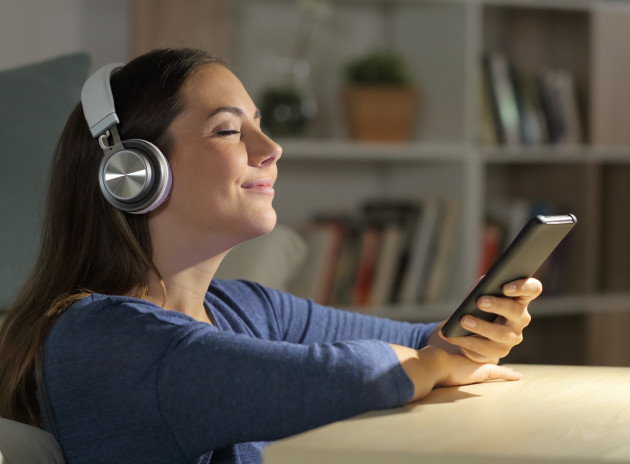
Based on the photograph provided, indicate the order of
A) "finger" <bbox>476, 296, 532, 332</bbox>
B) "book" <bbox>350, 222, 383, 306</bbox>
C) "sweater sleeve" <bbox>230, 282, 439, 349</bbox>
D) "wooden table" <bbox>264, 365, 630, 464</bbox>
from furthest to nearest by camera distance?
"book" <bbox>350, 222, 383, 306</bbox> → "sweater sleeve" <bbox>230, 282, 439, 349</bbox> → "finger" <bbox>476, 296, 532, 332</bbox> → "wooden table" <bbox>264, 365, 630, 464</bbox>

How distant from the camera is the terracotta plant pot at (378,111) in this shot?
A: 8.14ft

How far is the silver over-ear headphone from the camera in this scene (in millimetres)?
999

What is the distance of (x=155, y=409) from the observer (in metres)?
0.86

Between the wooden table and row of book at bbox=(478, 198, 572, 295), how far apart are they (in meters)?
1.68

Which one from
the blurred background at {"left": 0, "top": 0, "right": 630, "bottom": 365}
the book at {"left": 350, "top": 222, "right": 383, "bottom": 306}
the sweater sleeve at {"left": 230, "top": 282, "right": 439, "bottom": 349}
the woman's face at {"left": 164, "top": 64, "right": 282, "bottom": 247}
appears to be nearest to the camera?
the woman's face at {"left": 164, "top": 64, "right": 282, "bottom": 247}

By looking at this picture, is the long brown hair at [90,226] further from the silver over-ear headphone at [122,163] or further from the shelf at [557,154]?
the shelf at [557,154]

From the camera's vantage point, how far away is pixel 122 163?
1003mm

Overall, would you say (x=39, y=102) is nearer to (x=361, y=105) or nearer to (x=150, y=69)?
(x=150, y=69)

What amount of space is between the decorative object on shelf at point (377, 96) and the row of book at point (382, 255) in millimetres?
237

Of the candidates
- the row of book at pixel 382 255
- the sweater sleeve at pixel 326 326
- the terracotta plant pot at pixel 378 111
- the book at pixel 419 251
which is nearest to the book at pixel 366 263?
the row of book at pixel 382 255

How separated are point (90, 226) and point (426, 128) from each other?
1.74 meters

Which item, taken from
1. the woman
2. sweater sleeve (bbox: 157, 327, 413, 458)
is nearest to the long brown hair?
the woman

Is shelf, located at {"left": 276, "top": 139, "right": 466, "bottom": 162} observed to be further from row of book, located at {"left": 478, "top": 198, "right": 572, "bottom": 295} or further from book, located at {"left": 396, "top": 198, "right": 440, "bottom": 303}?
row of book, located at {"left": 478, "top": 198, "right": 572, "bottom": 295}

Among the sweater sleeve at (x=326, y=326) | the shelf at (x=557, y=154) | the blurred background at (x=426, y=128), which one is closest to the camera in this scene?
the sweater sleeve at (x=326, y=326)
